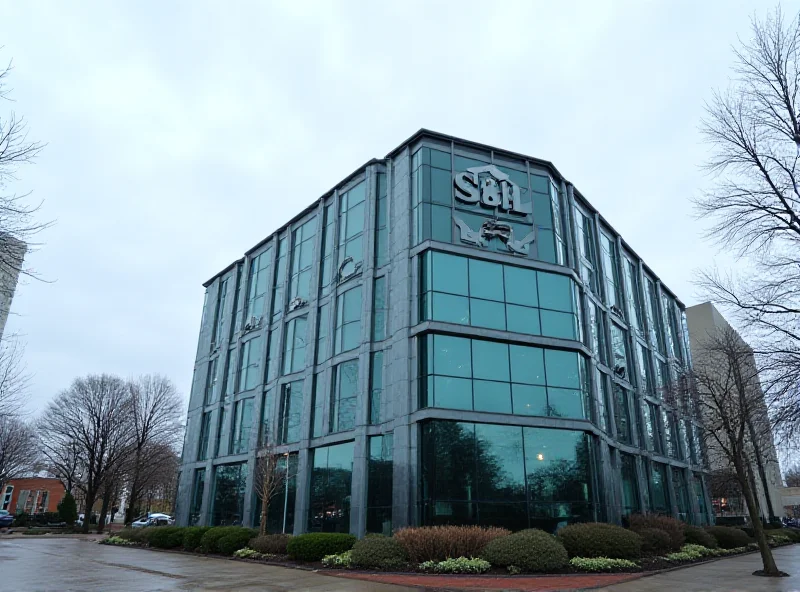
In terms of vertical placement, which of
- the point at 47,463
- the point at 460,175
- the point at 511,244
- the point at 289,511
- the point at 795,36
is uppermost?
the point at 460,175

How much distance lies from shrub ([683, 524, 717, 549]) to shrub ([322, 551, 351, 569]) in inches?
682

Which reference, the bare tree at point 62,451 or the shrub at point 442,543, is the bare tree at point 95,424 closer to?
the bare tree at point 62,451

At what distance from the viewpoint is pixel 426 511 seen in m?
23.7

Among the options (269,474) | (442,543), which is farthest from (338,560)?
(269,474)

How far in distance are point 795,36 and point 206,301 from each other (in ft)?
149

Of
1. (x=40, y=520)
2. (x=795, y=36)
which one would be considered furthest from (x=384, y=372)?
(x=40, y=520)

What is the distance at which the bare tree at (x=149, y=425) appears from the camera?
57.1 metres

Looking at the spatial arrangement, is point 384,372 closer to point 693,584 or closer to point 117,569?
point 117,569

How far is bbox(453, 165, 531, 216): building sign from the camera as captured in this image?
1192 inches

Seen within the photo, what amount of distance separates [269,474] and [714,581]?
1971 centimetres

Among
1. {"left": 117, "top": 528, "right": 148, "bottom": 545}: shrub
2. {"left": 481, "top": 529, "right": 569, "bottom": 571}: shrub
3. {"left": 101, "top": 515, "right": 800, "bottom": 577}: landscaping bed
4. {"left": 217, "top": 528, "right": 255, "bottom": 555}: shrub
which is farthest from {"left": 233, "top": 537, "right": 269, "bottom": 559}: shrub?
{"left": 117, "top": 528, "right": 148, "bottom": 545}: shrub

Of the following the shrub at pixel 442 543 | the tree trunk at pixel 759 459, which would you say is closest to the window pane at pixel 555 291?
the tree trunk at pixel 759 459

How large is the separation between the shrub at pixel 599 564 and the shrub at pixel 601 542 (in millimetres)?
392

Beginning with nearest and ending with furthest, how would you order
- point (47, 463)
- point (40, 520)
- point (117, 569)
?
point (117, 569) → point (40, 520) → point (47, 463)
